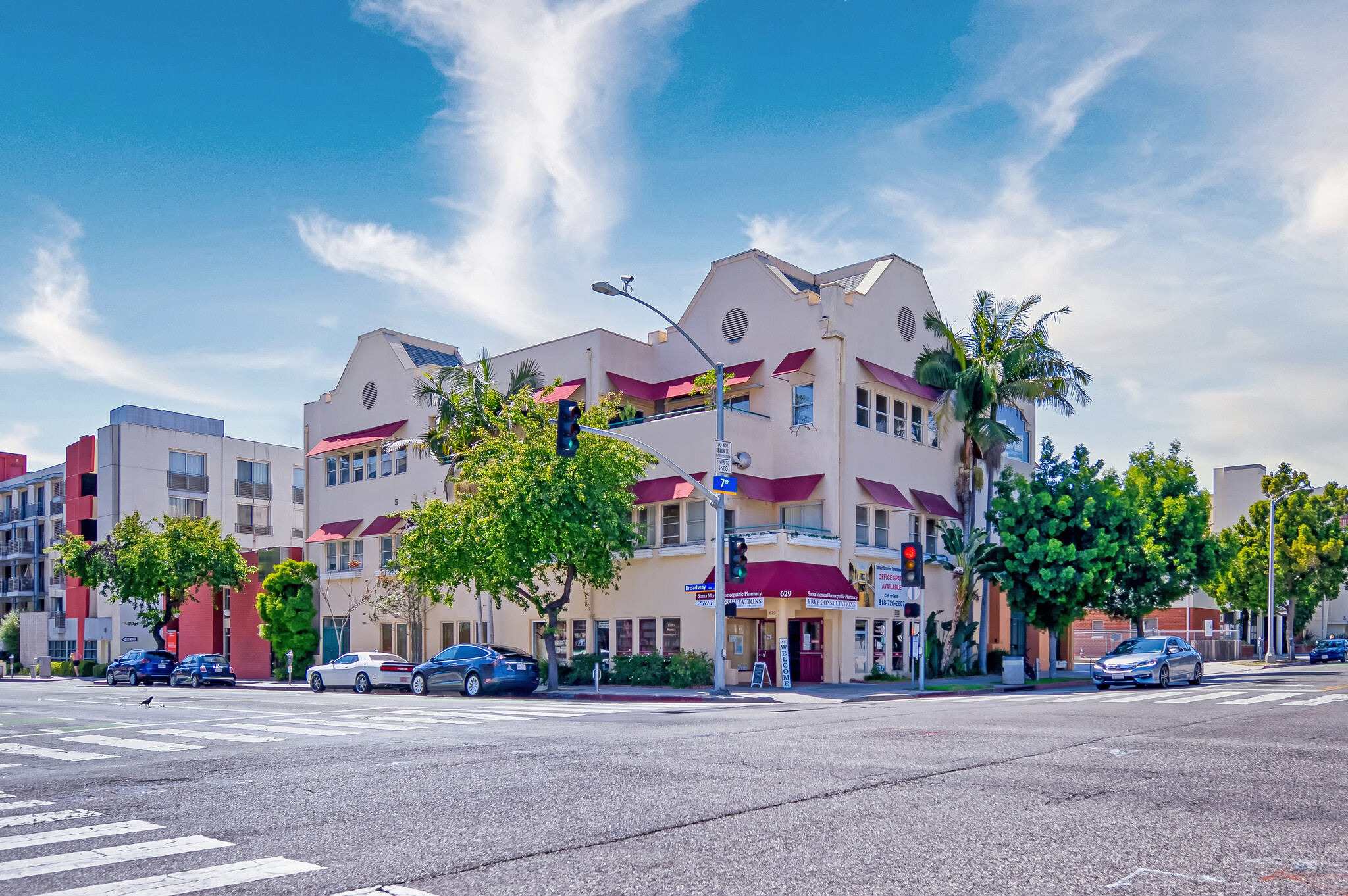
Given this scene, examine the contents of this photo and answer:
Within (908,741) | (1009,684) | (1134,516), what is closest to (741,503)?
(1009,684)

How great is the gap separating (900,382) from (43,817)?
3185 centimetres

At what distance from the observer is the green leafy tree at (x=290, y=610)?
48.5m

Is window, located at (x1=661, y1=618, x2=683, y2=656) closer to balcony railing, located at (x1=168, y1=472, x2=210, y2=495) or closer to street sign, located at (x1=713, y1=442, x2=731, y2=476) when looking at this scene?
street sign, located at (x1=713, y1=442, x2=731, y2=476)

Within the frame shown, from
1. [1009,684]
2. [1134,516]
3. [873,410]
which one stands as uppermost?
[873,410]

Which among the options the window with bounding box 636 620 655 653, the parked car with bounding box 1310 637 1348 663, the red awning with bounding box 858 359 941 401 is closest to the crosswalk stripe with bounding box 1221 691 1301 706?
the red awning with bounding box 858 359 941 401

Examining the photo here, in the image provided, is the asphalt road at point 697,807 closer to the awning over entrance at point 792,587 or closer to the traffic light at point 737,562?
the traffic light at point 737,562

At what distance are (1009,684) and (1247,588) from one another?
35.9 meters

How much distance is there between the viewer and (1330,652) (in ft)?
194

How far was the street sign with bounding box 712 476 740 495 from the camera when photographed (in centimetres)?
2894

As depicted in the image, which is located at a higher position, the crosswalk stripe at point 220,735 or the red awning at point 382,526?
the red awning at point 382,526

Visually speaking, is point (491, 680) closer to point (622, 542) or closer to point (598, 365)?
point (622, 542)

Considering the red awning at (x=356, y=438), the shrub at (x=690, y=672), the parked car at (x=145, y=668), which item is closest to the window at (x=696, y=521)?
the shrub at (x=690, y=672)

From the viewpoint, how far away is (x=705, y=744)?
47.2 feet

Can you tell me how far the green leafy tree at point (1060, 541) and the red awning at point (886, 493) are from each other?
9.47ft
